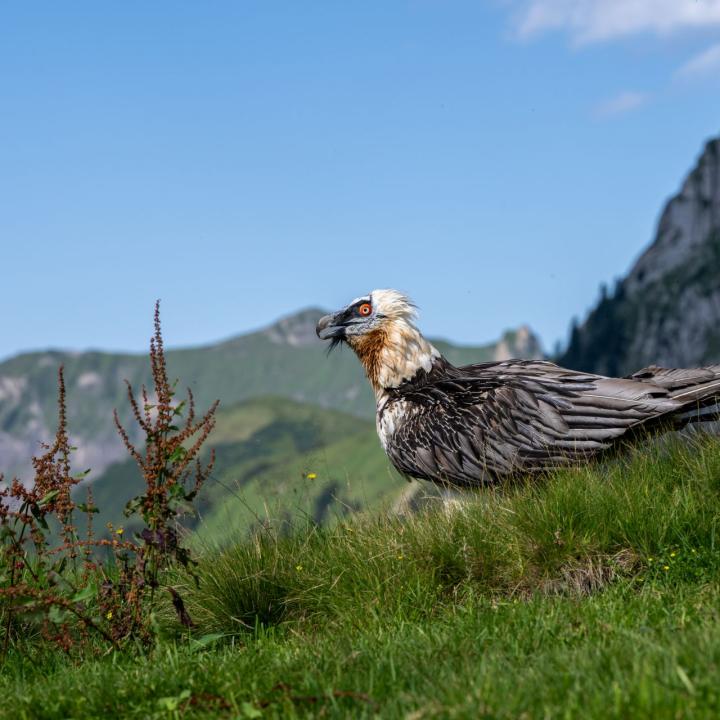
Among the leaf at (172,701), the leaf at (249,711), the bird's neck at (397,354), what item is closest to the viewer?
the leaf at (249,711)

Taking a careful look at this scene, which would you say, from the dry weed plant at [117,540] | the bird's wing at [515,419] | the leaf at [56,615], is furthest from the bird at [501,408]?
the leaf at [56,615]

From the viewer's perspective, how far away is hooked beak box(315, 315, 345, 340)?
11.0 metres

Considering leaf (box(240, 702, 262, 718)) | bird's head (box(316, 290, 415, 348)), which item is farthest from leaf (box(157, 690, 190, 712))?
bird's head (box(316, 290, 415, 348))

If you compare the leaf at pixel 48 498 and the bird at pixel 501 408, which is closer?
the leaf at pixel 48 498

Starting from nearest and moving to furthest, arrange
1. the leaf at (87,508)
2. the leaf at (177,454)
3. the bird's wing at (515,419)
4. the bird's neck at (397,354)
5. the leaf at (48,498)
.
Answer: the leaf at (177,454)
the leaf at (48,498)
the leaf at (87,508)
the bird's wing at (515,419)
the bird's neck at (397,354)

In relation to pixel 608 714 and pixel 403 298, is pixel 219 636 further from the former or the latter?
pixel 403 298

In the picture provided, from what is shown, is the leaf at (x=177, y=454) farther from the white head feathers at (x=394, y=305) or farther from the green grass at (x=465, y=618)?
the white head feathers at (x=394, y=305)

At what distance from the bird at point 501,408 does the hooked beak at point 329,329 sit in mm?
375

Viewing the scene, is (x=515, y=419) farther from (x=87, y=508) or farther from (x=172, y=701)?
(x=172, y=701)

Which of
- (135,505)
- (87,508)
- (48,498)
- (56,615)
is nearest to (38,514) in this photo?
(48,498)

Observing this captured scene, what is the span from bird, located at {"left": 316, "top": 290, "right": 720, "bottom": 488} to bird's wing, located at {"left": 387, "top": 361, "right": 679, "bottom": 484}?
0.01m

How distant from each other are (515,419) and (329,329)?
2.60 meters

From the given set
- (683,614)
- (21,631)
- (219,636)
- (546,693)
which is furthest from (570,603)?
(21,631)

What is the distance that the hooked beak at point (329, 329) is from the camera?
435 inches
